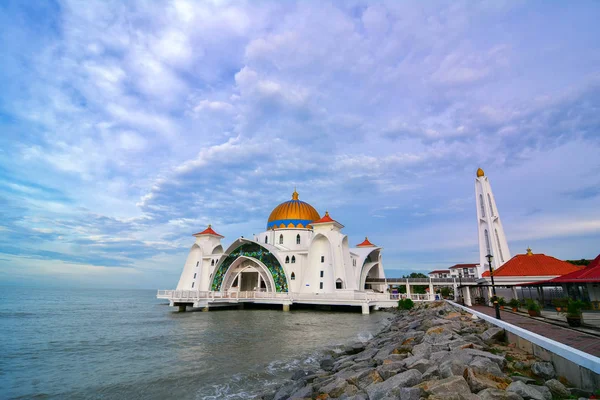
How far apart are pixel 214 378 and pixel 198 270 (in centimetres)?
2870

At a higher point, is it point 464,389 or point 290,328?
point 464,389

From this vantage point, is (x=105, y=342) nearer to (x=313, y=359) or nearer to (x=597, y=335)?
(x=313, y=359)

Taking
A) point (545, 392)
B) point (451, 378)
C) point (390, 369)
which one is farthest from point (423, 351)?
point (545, 392)

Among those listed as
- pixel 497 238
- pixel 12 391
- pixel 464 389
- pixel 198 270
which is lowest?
pixel 12 391

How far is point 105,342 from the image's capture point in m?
14.3

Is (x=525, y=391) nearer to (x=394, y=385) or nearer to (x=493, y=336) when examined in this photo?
(x=394, y=385)

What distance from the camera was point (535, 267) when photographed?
21.2 meters

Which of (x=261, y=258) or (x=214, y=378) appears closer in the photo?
(x=214, y=378)

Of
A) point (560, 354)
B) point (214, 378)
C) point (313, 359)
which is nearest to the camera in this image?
point (560, 354)

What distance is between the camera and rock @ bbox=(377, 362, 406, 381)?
5.68 meters

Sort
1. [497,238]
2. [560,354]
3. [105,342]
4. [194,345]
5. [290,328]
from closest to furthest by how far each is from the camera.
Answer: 1. [560,354]
2. [194,345]
3. [105,342]
4. [290,328]
5. [497,238]

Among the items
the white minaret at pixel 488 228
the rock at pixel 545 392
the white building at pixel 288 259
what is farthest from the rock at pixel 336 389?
the white minaret at pixel 488 228

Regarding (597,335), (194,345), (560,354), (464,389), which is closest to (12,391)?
(194,345)

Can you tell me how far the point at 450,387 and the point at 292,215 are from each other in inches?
1398
